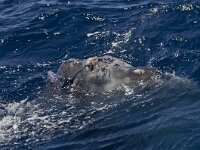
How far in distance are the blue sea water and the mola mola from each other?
35 cm

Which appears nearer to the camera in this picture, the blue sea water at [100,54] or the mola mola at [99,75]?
the blue sea water at [100,54]

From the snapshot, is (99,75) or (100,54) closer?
(99,75)

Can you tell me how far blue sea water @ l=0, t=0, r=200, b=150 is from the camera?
1209 cm

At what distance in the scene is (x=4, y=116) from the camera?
14.8 meters

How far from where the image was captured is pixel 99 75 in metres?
14.3

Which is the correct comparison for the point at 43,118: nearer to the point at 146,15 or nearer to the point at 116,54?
the point at 116,54

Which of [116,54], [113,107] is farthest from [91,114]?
[116,54]

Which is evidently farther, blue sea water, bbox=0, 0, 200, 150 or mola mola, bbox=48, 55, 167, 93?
mola mola, bbox=48, 55, 167, 93

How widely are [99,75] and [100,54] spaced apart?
5.59 m

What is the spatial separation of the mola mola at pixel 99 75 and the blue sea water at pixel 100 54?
35 cm

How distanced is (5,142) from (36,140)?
912 millimetres

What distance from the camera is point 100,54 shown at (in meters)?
19.8

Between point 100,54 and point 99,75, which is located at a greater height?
point 99,75

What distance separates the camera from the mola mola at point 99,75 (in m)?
13.9
